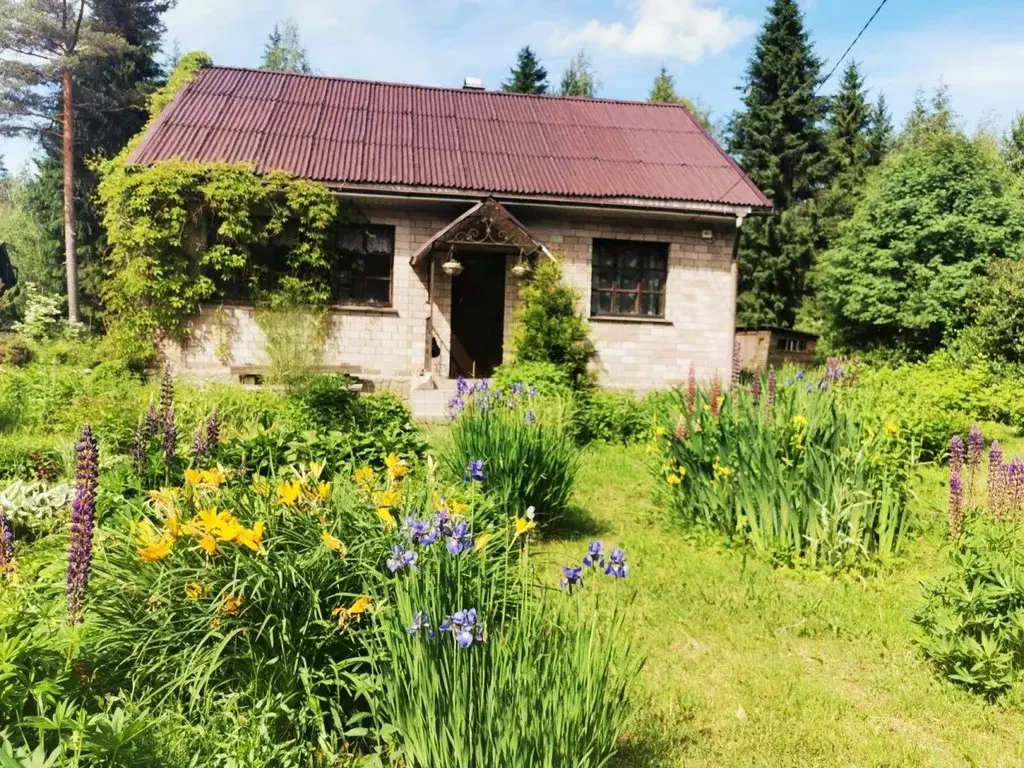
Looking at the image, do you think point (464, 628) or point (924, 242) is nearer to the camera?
point (464, 628)

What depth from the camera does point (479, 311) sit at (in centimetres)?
1380

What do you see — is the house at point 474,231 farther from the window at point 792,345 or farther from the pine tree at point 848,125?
the pine tree at point 848,125

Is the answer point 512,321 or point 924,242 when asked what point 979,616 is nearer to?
point 512,321

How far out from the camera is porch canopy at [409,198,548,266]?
1182 centimetres

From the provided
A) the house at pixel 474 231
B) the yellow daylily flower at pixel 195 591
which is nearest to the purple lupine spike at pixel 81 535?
the yellow daylily flower at pixel 195 591

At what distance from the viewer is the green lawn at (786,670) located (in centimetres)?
291

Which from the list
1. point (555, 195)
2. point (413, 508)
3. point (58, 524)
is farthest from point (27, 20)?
point (413, 508)

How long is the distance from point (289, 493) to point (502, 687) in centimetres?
132

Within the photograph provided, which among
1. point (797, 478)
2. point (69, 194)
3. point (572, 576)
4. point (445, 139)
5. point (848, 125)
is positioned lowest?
point (797, 478)

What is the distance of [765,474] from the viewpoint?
4910 mm

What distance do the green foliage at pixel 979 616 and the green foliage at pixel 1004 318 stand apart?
36.8 feet

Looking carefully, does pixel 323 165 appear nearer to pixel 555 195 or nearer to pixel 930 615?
pixel 555 195

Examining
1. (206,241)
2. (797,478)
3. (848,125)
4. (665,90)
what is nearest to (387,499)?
(797,478)

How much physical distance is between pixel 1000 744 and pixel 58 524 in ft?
16.7
